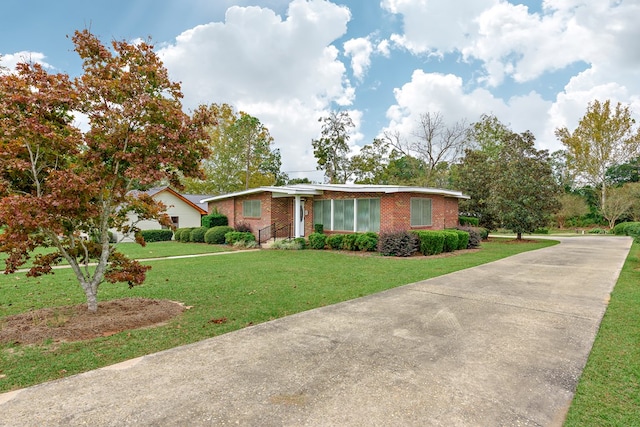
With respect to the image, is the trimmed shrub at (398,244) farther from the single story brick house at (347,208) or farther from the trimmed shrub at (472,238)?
the trimmed shrub at (472,238)

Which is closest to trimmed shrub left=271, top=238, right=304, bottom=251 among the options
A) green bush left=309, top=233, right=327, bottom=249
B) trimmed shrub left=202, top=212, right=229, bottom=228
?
green bush left=309, top=233, right=327, bottom=249

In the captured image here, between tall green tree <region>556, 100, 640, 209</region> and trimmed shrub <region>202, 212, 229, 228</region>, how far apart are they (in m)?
35.2

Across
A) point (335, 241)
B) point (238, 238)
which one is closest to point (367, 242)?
point (335, 241)

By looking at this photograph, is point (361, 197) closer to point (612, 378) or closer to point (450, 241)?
point (450, 241)

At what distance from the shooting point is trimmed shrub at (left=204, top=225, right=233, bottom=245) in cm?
1923

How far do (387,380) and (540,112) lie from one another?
1025 inches

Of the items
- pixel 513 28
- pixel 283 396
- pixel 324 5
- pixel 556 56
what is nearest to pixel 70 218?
pixel 283 396

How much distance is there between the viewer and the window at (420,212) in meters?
15.7

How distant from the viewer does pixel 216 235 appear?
19.2 metres

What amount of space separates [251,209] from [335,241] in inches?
262

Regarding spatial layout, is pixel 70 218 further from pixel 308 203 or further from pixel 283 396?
pixel 308 203

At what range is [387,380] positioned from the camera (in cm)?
323

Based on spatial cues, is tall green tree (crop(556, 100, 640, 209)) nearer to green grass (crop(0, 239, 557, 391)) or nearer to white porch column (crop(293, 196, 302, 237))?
white porch column (crop(293, 196, 302, 237))

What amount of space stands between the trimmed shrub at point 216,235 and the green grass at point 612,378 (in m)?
17.0
